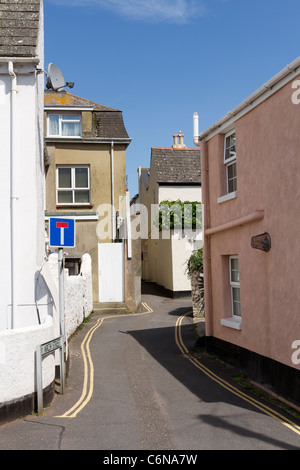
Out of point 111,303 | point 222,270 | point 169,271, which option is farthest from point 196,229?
point 222,270

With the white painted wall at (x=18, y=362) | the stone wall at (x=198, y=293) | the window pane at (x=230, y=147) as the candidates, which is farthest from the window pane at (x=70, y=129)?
the white painted wall at (x=18, y=362)

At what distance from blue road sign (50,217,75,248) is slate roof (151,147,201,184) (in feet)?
65.4

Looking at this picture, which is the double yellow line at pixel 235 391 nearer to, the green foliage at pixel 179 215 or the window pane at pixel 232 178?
the window pane at pixel 232 178

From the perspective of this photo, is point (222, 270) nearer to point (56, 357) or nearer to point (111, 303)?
point (56, 357)

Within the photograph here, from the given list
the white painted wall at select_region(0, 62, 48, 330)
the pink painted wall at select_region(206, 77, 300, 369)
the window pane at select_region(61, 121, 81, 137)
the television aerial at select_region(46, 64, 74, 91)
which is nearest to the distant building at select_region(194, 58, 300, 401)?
the pink painted wall at select_region(206, 77, 300, 369)

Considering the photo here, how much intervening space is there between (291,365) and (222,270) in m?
4.52

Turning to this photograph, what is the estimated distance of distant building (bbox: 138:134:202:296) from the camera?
27828 millimetres

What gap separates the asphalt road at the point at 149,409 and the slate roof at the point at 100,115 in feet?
38.1

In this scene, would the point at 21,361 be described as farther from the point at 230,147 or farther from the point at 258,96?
the point at 230,147

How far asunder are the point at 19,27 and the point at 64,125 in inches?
434

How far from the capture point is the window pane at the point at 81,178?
23047mm

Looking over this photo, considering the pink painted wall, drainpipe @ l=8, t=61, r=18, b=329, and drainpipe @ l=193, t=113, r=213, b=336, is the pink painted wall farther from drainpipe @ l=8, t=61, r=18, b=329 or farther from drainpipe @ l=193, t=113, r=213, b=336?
drainpipe @ l=8, t=61, r=18, b=329

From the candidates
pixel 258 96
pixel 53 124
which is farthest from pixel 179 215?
pixel 258 96

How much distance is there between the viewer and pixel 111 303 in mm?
22344
